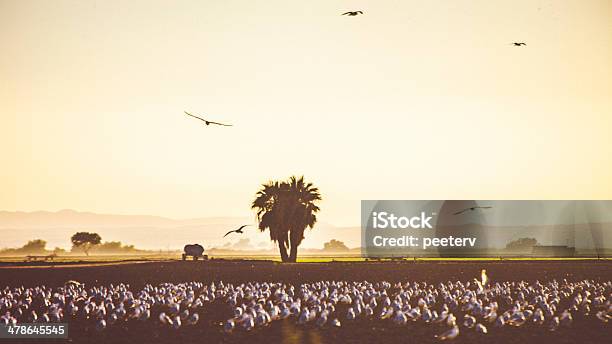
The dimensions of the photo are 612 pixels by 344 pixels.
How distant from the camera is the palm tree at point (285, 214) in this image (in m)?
81.3

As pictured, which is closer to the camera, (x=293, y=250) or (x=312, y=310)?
(x=312, y=310)

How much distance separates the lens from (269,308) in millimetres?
28281

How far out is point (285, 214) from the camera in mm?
81250

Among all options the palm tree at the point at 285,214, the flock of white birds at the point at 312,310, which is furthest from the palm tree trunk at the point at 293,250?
the flock of white birds at the point at 312,310

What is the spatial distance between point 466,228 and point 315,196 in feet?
82.9

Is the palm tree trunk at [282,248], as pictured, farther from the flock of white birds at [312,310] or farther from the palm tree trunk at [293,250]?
the flock of white birds at [312,310]

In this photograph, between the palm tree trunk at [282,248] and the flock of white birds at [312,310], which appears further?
the palm tree trunk at [282,248]

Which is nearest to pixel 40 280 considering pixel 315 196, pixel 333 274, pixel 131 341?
pixel 333 274

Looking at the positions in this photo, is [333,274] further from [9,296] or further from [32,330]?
[32,330]

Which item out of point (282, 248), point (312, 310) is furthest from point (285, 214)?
point (312, 310)

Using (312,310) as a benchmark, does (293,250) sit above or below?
above

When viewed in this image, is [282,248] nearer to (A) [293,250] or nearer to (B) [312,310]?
(A) [293,250]

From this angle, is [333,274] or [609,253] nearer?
[333,274]

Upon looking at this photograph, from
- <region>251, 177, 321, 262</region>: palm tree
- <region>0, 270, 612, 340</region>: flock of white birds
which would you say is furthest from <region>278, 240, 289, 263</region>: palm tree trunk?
<region>0, 270, 612, 340</region>: flock of white birds
